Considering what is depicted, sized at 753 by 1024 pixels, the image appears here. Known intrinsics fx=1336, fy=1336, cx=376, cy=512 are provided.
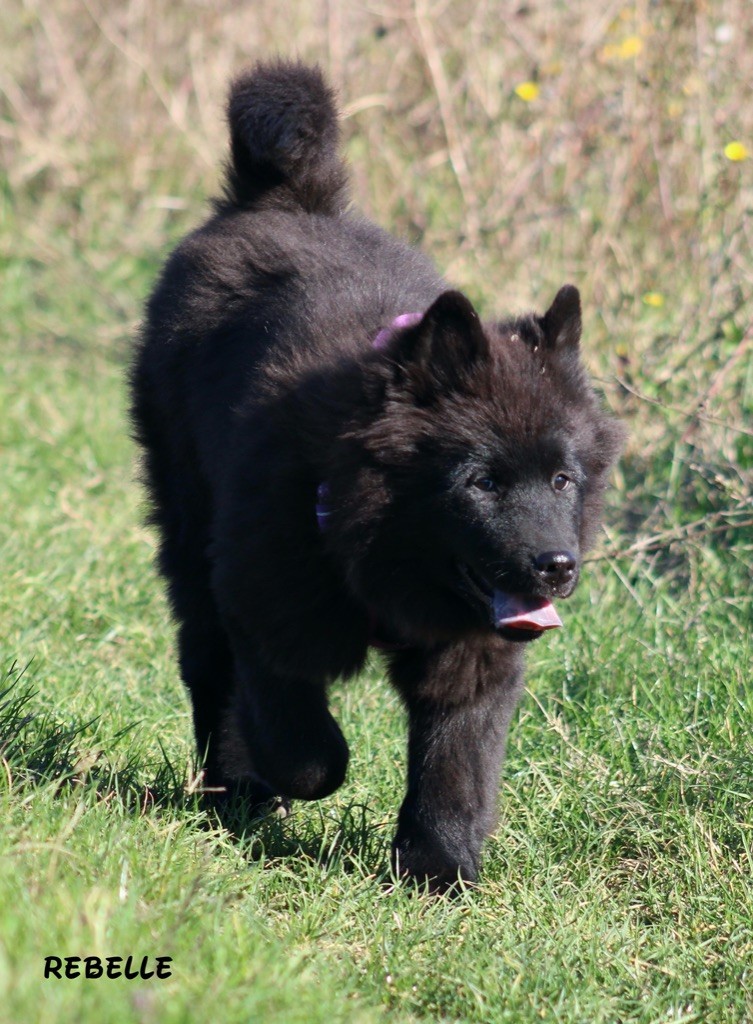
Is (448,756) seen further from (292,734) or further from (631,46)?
(631,46)

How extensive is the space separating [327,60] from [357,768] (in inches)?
245

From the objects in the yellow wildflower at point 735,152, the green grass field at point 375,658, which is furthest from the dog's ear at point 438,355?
the yellow wildflower at point 735,152

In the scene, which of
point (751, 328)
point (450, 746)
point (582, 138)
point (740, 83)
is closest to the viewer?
point (450, 746)

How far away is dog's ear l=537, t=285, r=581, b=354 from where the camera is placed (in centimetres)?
344

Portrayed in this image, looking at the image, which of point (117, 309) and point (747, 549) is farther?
point (117, 309)

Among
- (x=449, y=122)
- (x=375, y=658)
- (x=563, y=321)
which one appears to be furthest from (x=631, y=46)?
(x=375, y=658)

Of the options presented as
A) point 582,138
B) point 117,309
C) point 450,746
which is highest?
point 582,138

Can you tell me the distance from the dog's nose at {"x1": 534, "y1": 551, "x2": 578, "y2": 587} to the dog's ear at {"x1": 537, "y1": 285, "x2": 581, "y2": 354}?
0.62 metres

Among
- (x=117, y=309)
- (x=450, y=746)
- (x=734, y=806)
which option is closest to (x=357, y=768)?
(x=450, y=746)

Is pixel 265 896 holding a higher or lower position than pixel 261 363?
lower

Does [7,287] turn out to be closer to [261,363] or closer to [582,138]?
[582,138]

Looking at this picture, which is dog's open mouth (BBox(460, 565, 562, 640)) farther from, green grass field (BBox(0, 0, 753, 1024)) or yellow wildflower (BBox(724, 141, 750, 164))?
yellow wildflower (BBox(724, 141, 750, 164))

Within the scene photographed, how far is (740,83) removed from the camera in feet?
21.8

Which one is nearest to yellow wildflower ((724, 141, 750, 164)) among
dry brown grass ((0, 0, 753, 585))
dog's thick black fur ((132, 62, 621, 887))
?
dry brown grass ((0, 0, 753, 585))
